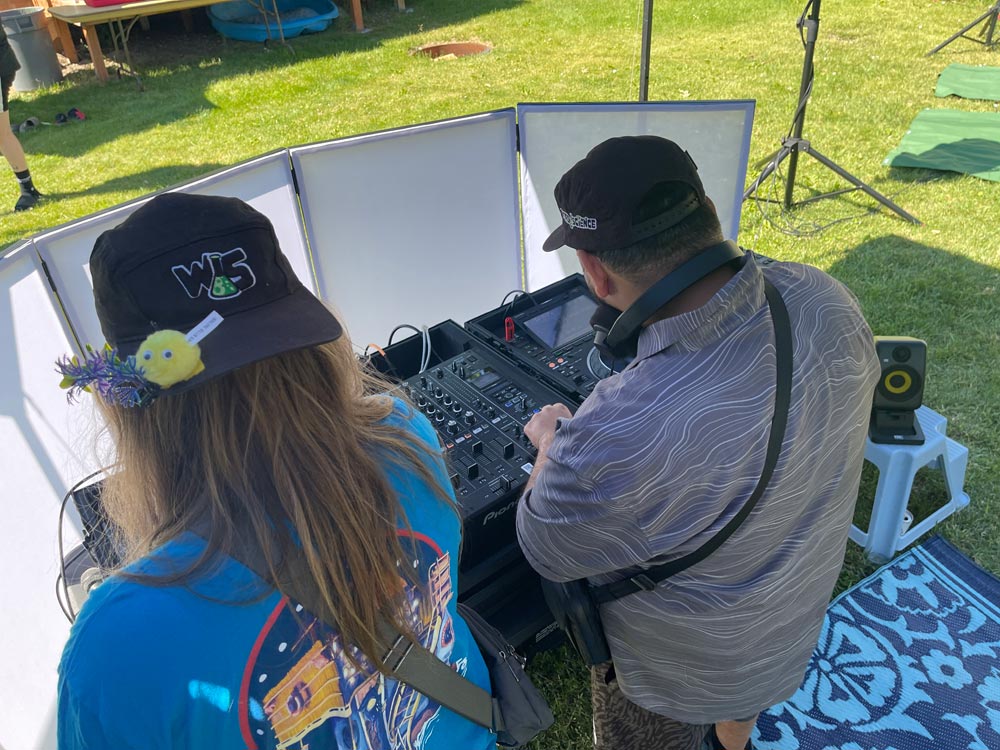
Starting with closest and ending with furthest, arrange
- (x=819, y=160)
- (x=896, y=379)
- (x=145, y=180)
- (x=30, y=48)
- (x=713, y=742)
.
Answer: (x=713, y=742) < (x=896, y=379) < (x=819, y=160) < (x=145, y=180) < (x=30, y=48)

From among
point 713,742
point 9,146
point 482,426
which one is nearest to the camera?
point 482,426

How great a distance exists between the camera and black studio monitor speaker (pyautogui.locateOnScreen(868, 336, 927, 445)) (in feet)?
8.17

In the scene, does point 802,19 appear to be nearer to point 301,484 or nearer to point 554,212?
point 554,212

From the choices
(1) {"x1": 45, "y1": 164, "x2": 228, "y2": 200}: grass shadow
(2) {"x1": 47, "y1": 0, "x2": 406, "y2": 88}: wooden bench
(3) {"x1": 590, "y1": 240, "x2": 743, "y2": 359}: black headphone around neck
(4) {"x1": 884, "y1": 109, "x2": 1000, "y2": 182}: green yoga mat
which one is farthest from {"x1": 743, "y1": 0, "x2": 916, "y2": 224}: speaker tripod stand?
(2) {"x1": 47, "y1": 0, "x2": 406, "y2": 88}: wooden bench

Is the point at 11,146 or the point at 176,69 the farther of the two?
the point at 176,69

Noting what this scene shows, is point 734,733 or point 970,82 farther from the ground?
point 970,82

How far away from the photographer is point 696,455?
119cm

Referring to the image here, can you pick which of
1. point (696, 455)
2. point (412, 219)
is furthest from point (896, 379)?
point (412, 219)

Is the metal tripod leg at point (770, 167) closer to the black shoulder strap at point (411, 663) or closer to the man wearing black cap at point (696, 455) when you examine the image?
the man wearing black cap at point (696, 455)

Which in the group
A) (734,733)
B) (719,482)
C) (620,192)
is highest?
(620,192)

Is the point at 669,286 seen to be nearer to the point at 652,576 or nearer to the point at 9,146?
the point at 652,576

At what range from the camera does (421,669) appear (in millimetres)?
1113

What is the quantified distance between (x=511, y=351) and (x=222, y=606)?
148 centimetres

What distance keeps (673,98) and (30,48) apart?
7.81m
